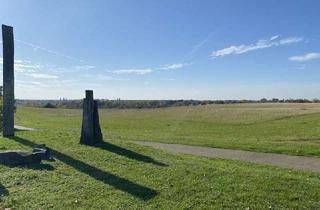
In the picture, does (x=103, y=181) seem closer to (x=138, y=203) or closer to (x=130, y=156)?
(x=138, y=203)

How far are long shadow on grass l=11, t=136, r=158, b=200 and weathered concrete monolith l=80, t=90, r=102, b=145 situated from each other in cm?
231

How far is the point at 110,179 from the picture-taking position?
7.98 metres

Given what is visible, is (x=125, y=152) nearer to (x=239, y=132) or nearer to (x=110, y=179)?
(x=110, y=179)

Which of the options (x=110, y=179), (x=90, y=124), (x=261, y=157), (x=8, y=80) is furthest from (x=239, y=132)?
(x=110, y=179)

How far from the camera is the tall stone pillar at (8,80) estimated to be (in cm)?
1560

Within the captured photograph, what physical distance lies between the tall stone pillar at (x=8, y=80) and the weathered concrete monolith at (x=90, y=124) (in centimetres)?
408

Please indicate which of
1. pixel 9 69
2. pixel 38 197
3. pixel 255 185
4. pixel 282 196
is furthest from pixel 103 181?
pixel 9 69

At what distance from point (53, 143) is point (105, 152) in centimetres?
262

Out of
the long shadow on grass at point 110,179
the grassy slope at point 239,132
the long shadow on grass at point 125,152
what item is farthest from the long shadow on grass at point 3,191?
the grassy slope at point 239,132

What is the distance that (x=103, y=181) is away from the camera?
784 centimetres

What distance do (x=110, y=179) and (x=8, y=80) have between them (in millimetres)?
9659

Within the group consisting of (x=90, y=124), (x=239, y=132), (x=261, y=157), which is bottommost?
(x=239, y=132)

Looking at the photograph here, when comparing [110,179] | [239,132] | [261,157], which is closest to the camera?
[110,179]

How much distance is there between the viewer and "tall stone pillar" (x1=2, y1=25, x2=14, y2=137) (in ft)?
51.2
